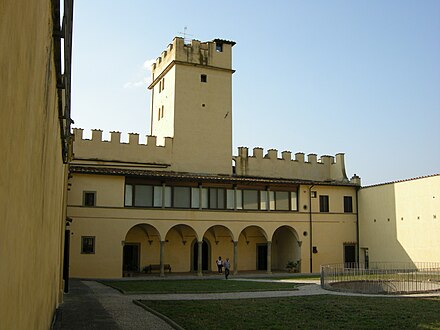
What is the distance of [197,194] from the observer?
36312 millimetres

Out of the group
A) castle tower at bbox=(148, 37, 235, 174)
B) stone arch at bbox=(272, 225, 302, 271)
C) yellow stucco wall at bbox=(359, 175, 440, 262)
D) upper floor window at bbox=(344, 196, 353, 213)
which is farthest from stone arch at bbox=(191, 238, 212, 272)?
yellow stucco wall at bbox=(359, 175, 440, 262)

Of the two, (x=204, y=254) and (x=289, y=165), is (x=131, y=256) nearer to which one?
(x=204, y=254)

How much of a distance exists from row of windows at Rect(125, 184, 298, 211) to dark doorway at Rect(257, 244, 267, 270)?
4171 millimetres

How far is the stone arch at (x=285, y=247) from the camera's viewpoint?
38.8 meters

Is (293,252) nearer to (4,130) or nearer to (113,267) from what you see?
(113,267)

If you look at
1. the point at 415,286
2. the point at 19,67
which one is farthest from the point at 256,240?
the point at 19,67

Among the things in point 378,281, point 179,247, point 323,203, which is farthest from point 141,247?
point 378,281

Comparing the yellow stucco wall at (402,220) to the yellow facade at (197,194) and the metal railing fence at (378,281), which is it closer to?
the yellow facade at (197,194)

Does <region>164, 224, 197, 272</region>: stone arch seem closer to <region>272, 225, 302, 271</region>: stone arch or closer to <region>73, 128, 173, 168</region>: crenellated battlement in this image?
<region>73, 128, 173, 168</region>: crenellated battlement

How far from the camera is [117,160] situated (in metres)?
38.0

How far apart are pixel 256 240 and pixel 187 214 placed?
7698 mm

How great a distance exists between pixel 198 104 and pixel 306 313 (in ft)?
91.0

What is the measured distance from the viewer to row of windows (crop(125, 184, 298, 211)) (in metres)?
34.8

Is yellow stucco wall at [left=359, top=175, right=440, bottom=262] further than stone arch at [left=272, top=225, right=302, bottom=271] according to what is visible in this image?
No
